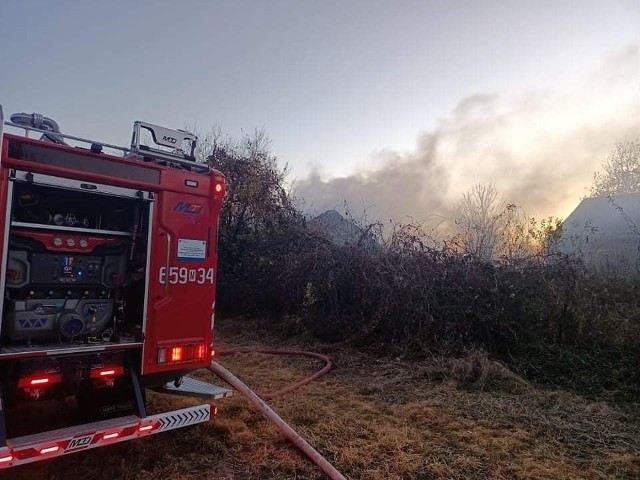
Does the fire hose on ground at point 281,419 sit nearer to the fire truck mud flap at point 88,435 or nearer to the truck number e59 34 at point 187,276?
the fire truck mud flap at point 88,435

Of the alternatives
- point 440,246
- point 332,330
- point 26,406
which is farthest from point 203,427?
point 440,246

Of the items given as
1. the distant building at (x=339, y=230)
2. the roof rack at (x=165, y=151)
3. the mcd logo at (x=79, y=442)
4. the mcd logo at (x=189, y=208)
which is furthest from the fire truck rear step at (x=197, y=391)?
the distant building at (x=339, y=230)

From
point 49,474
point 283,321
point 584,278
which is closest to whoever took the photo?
point 49,474

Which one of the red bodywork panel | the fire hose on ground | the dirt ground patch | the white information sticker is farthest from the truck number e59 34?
the dirt ground patch

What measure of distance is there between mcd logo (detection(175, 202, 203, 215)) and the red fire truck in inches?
0.8

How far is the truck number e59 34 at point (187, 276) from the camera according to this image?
4027 millimetres

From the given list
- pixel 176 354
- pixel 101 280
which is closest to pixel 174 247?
pixel 101 280

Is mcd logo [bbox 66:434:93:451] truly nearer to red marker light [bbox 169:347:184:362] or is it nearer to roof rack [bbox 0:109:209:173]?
red marker light [bbox 169:347:184:362]

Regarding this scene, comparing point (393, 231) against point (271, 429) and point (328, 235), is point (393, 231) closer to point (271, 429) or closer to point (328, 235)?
point (328, 235)

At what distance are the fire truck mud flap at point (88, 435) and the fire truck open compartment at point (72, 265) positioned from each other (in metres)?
0.62

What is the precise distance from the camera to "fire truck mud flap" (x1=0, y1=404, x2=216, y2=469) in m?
2.95

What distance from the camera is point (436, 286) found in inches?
317

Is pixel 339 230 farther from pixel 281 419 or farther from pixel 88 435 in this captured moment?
pixel 88 435

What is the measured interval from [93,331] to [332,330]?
18.6 feet
